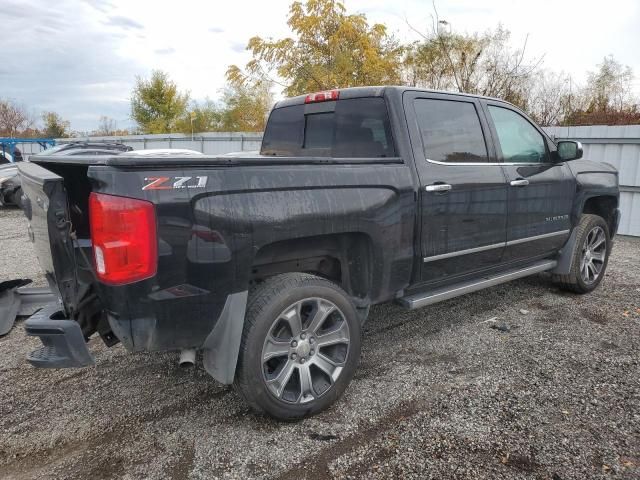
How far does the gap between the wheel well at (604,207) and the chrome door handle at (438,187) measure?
2.63 metres

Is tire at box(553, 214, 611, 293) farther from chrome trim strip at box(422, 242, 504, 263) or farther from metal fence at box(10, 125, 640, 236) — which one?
metal fence at box(10, 125, 640, 236)

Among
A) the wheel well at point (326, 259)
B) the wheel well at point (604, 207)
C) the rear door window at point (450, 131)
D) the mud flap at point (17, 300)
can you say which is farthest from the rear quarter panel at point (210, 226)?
the wheel well at point (604, 207)

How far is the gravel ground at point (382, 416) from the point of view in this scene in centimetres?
232

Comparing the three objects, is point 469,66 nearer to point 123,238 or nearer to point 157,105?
point 123,238

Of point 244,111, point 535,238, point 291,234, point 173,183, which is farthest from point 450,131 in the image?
point 244,111

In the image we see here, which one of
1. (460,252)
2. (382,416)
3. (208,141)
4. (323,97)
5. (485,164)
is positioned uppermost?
(208,141)

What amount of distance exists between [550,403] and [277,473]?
5.67ft

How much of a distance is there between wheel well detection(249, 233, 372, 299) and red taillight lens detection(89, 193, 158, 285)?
0.63 meters

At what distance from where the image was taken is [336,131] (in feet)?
11.8

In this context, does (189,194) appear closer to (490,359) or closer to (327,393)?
(327,393)

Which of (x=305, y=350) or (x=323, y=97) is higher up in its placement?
(x=323, y=97)

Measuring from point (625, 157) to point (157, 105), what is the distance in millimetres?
33509

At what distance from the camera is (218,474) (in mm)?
2264

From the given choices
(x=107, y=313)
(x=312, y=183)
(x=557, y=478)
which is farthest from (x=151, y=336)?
(x=557, y=478)
